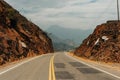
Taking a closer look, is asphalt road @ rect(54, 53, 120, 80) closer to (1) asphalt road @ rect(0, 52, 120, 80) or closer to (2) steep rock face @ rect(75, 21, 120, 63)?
(1) asphalt road @ rect(0, 52, 120, 80)

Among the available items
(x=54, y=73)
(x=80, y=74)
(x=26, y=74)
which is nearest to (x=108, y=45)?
(x=54, y=73)

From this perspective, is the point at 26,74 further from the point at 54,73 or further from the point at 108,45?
the point at 108,45

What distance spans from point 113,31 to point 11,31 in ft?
92.2

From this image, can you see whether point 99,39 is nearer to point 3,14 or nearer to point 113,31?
point 113,31

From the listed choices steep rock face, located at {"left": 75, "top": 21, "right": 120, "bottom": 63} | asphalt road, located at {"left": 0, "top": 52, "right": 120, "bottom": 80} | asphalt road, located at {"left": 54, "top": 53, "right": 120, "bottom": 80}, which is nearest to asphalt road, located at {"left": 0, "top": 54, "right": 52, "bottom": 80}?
asphalt road, located at {"left": 0, "top": 52, "right": 120, "bottom": 80}

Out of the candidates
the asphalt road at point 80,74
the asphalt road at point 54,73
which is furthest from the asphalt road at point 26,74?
the asphalt road at point 80,74

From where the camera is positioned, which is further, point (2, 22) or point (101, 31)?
point (2, 22)

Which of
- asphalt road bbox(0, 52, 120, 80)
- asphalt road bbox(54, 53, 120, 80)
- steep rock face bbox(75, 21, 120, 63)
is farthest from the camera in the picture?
steep rock face bbox(75, 21, 120, 63)

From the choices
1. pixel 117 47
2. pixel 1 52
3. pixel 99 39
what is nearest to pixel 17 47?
pixel 1 52

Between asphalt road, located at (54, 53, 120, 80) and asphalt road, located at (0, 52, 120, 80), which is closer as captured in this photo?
asphalt road, located at (54, 53, 120, 80)

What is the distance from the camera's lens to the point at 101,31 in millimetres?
63469

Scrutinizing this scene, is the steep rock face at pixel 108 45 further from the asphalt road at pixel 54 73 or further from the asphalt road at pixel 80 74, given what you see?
the asphalt road at pixel 80 74

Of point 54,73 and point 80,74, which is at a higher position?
point 54,73

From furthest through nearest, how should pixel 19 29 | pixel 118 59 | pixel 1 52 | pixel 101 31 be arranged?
pixel 19 29
pixel 101 31
pixel 1 52
pixel 118 59
